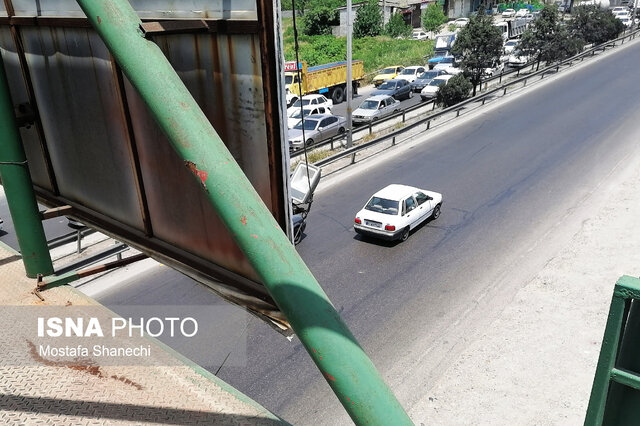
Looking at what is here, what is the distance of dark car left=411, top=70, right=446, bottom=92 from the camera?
35500 millimetres

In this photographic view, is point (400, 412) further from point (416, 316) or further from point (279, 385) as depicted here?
point (416, 316)

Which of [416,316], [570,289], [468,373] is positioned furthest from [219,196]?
[570,289]

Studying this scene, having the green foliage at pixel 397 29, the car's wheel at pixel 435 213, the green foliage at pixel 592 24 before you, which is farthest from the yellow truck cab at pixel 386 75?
the car's wheel at pixel 435 213

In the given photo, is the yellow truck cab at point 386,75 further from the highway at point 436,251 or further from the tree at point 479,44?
the highway at point 436,251

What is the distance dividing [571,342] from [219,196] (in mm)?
9485

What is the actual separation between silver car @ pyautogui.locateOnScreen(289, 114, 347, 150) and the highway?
134 inches

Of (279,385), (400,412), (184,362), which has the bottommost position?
(279,385)

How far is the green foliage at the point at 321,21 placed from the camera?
57750mm

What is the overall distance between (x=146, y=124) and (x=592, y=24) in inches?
2028

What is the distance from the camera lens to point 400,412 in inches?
87.4

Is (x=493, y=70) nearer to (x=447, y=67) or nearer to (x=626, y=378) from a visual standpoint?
(x=447, y=67)

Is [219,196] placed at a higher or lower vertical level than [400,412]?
higher

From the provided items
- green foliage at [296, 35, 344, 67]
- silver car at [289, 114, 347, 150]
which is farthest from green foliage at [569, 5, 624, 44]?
silver car at [289, 114, 347, 150]

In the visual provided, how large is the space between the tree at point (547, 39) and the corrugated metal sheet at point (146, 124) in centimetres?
3773
